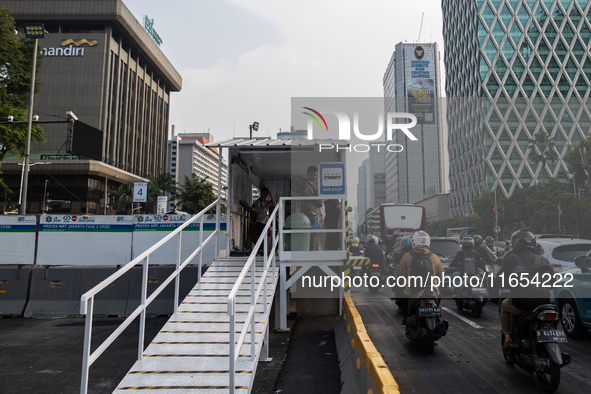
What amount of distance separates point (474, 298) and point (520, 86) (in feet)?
278

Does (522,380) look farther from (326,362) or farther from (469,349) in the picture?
(326,362)

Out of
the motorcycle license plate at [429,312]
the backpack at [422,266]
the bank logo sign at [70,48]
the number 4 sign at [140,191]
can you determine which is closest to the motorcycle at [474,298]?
the backpack at [422,266]

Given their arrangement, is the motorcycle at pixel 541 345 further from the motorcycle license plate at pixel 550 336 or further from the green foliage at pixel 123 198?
the green foliage at pixel 123 198

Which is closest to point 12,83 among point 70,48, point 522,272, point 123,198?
point 522,272

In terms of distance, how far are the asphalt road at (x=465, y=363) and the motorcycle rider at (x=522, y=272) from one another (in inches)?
19.3

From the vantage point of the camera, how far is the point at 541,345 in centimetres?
427

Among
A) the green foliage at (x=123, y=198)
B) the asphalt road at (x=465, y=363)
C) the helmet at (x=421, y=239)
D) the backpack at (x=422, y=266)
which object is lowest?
the asphalt road at (x=465, y=363)

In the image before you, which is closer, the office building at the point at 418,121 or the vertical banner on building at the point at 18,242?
the vertical banner on building at the point at 18,242

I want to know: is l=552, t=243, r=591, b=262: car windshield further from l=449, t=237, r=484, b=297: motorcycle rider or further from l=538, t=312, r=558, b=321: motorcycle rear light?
l=538, t=312, r=558, b=321: motorcycle rear light

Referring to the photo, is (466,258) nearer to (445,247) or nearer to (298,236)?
(445,247)

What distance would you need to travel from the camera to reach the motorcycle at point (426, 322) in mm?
5547

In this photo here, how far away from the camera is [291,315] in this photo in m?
8.72

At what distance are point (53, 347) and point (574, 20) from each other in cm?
9120

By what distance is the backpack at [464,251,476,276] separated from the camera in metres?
9.70
